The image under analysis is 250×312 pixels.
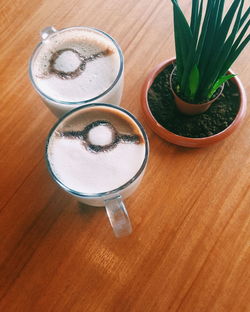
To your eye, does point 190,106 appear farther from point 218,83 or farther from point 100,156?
point 100,156

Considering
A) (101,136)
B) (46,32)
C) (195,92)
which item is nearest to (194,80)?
(195,92)

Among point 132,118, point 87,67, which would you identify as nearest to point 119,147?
point 132,118

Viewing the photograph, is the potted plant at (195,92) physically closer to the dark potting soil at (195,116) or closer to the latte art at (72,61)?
the dark potting soil at (195,116)

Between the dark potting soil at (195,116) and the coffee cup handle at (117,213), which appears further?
the dark potting soil at (195,116)

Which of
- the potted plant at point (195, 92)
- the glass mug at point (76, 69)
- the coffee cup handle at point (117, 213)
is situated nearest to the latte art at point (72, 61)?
the glass mug at point (76, 69)

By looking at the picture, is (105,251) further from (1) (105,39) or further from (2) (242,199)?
(1) (105,39)

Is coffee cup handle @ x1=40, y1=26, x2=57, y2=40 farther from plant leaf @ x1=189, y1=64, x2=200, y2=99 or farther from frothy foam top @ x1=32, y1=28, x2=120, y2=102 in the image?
plant leaf @ x1=189, y1=64, x2=200, y2=99

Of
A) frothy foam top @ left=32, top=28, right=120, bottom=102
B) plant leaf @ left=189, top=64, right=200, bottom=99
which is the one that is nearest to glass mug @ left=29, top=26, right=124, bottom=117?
frothy foam top @ left=32, top=28, right=120, bottom=102
